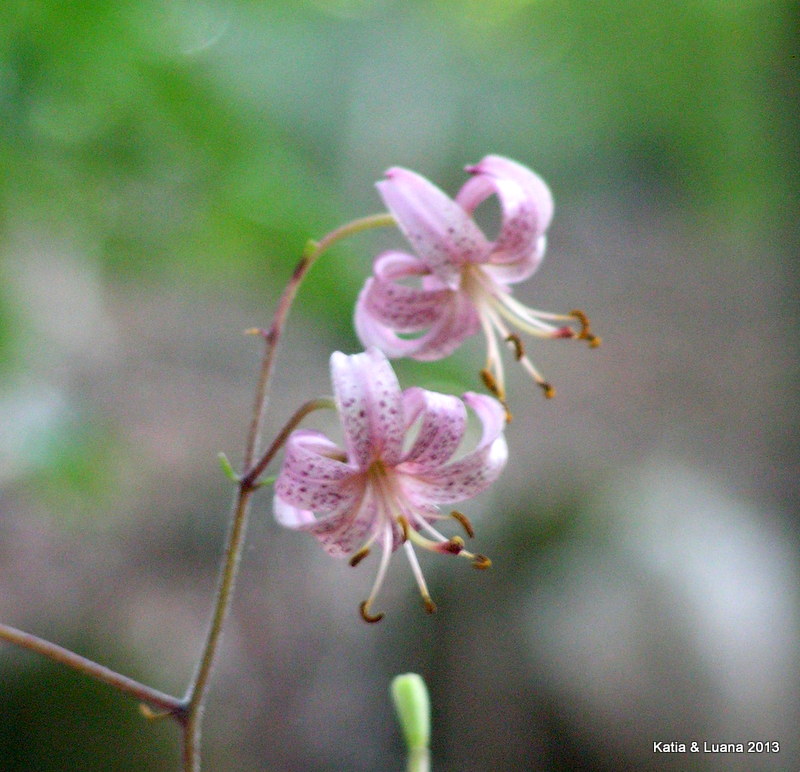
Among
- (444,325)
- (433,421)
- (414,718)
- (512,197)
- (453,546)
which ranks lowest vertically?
(414,718)

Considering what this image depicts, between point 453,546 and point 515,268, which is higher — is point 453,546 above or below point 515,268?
below

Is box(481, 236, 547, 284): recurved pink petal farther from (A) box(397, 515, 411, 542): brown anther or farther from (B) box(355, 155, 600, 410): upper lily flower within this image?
(A) box(397, 515, 411, 542): brown anther

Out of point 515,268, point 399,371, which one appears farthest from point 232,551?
point 399,371

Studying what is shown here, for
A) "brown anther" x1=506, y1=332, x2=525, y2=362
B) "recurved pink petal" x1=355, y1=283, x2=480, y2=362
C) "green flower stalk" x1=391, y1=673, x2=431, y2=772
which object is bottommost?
"green flower stalk" x1=391, y1=673, x2=431, y2=772

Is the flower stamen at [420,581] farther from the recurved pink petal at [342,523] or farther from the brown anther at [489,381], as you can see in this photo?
the brown anther at [489,381]

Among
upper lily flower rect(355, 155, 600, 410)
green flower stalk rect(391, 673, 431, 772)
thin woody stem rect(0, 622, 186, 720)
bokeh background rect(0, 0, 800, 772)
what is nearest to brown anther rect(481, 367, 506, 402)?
upper lily flower rect(355, 155, 600, 410)

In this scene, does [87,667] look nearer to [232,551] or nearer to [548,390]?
[232,551]
